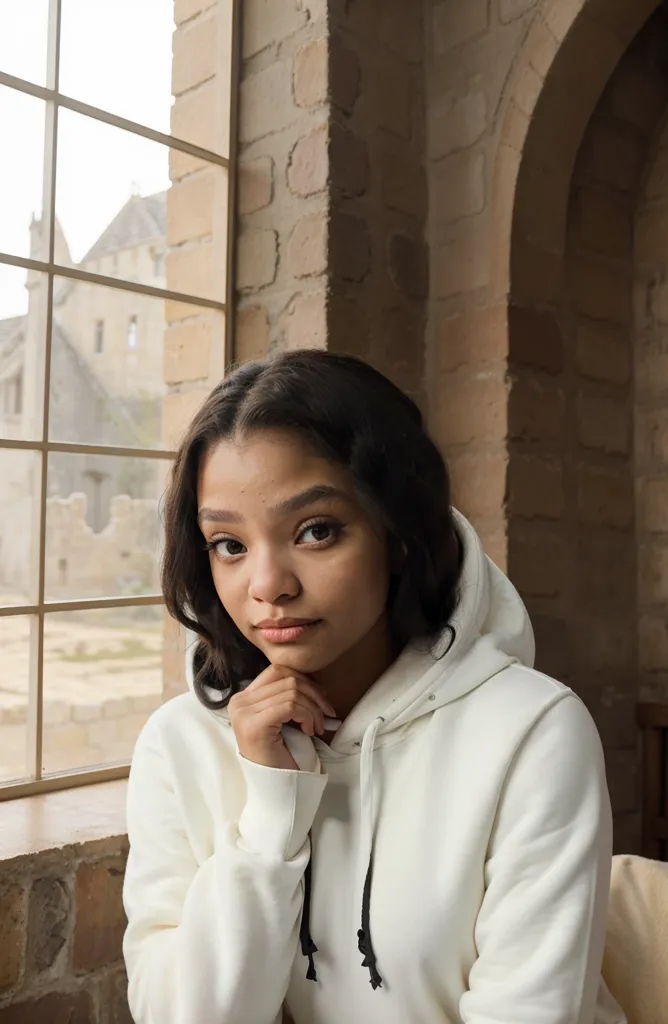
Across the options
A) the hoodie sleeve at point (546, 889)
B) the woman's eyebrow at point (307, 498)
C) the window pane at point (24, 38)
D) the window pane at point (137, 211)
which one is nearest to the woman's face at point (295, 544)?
the woman's eyebrow at point (307, 498)

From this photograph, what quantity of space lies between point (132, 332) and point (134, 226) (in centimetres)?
24

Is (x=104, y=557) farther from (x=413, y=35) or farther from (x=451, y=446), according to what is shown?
(x=413, y=35)

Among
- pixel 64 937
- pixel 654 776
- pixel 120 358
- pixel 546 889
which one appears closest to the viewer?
pixel 546 889

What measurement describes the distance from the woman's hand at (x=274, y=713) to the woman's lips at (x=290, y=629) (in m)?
0.08

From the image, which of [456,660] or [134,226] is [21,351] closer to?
[134,226]

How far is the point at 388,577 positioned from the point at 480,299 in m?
1.14

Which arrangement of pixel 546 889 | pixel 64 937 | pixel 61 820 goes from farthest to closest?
pixel 61 820, pixel 64 937, pixel 546 889

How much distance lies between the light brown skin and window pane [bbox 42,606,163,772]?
0.87 meters

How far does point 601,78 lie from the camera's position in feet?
6.52

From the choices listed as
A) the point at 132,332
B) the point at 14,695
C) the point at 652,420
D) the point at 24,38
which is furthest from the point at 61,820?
the point at 652,420

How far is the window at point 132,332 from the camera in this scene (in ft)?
6.37

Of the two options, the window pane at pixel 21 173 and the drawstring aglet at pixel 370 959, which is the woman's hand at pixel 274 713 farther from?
the window pane at pixel 21 173

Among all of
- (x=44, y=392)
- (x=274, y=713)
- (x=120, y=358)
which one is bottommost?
(x=274, y=713)

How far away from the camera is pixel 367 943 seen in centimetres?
98
